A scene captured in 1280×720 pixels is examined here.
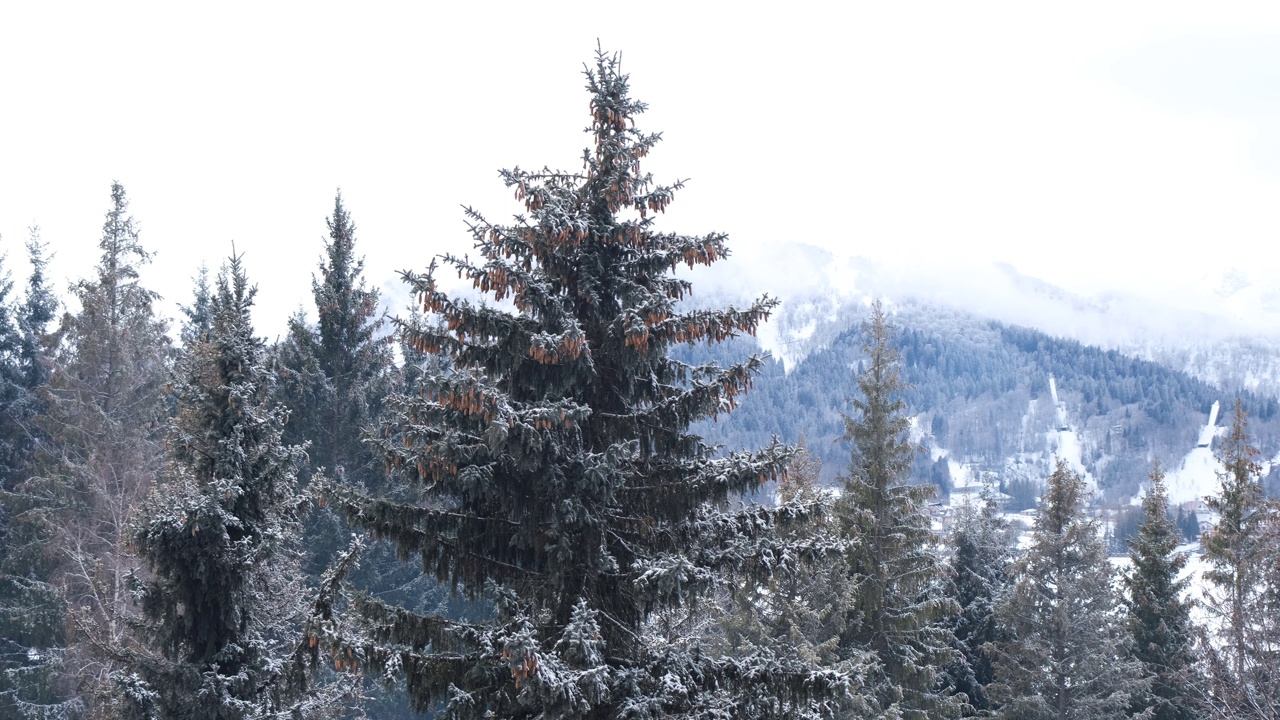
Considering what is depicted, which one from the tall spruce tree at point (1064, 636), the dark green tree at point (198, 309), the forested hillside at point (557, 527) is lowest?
the tall spruce tree at point (1064, 636)

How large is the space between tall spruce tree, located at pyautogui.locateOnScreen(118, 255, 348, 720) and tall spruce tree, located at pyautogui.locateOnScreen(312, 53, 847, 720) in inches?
156

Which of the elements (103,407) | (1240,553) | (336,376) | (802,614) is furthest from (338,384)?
(1240,553)

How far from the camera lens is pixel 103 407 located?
2438 cm

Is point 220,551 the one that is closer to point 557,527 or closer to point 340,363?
point 557,527

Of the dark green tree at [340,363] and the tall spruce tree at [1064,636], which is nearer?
the tall spruce tree at [1064,636]

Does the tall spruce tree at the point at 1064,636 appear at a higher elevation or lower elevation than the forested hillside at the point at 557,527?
lower

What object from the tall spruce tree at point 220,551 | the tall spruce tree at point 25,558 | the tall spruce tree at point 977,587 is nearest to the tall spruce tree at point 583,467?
the tall spruce tree at point 220,551

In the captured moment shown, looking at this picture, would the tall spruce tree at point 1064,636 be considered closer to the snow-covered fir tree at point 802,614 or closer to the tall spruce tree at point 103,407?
the snow-covered fir tree at point 802,614

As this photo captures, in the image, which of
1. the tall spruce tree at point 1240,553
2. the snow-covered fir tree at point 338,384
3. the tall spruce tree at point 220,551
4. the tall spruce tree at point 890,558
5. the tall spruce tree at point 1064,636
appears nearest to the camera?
the tall spruce tree at point 220,551

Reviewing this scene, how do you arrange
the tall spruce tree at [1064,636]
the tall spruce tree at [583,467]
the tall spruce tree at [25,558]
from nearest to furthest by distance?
the tall spruce tree at [583,467] → the tall spruce tree at [25,558] → the tall spruce tree at [1064,636]

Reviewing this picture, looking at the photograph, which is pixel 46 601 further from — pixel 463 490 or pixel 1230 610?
pixel 1230 610

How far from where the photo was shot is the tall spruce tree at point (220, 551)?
11602mm

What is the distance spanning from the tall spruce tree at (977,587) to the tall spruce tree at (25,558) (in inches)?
963

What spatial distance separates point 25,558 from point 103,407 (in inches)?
176
